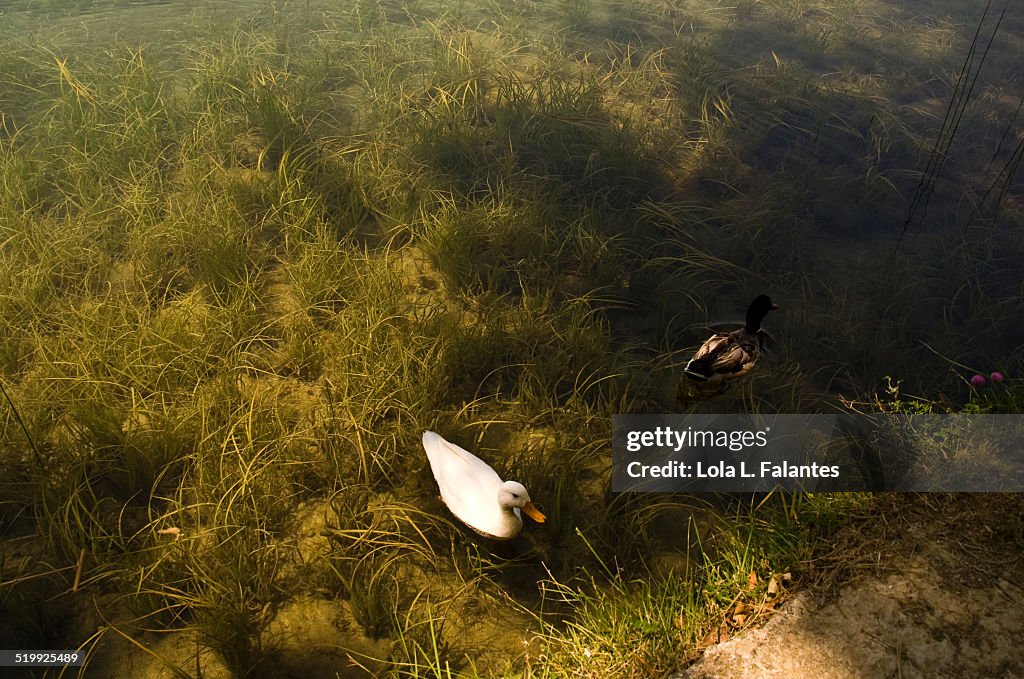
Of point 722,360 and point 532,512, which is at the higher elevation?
point 722,360

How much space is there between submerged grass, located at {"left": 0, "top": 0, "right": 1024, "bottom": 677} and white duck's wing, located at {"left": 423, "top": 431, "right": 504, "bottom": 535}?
14 cm

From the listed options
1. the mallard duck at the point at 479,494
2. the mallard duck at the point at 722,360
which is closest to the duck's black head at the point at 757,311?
the mallard duck at the point at 722,360

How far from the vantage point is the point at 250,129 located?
13.8 feet

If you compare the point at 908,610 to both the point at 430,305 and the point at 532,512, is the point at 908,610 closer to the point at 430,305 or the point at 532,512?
the point at 532,512

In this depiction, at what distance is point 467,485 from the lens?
2246mm

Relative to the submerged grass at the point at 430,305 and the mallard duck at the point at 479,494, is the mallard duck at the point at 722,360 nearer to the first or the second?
the submerged grass at the point at 430,305

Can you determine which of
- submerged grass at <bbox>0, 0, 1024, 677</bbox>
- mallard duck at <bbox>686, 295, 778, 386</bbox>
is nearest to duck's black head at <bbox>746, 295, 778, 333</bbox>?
mallard duck at <bbox>686, 295, 778, 386</bbox>

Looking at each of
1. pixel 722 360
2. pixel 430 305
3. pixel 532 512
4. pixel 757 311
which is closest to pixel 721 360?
pixel 722 360

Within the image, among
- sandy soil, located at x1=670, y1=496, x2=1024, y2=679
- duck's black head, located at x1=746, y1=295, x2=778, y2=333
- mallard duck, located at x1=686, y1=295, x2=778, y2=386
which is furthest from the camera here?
duck's black head, located at x1=746, y1=295, x2=778, y2=333

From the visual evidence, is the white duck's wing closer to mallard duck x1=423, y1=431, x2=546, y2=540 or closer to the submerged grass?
mallard duck x1=423, y1=431, x2=546, y2=540

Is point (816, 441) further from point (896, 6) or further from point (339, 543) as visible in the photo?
point (896, 6)

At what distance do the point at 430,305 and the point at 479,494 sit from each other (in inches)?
46.2

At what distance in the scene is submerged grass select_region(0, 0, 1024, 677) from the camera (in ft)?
7.22

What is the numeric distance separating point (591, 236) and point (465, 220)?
637mm
